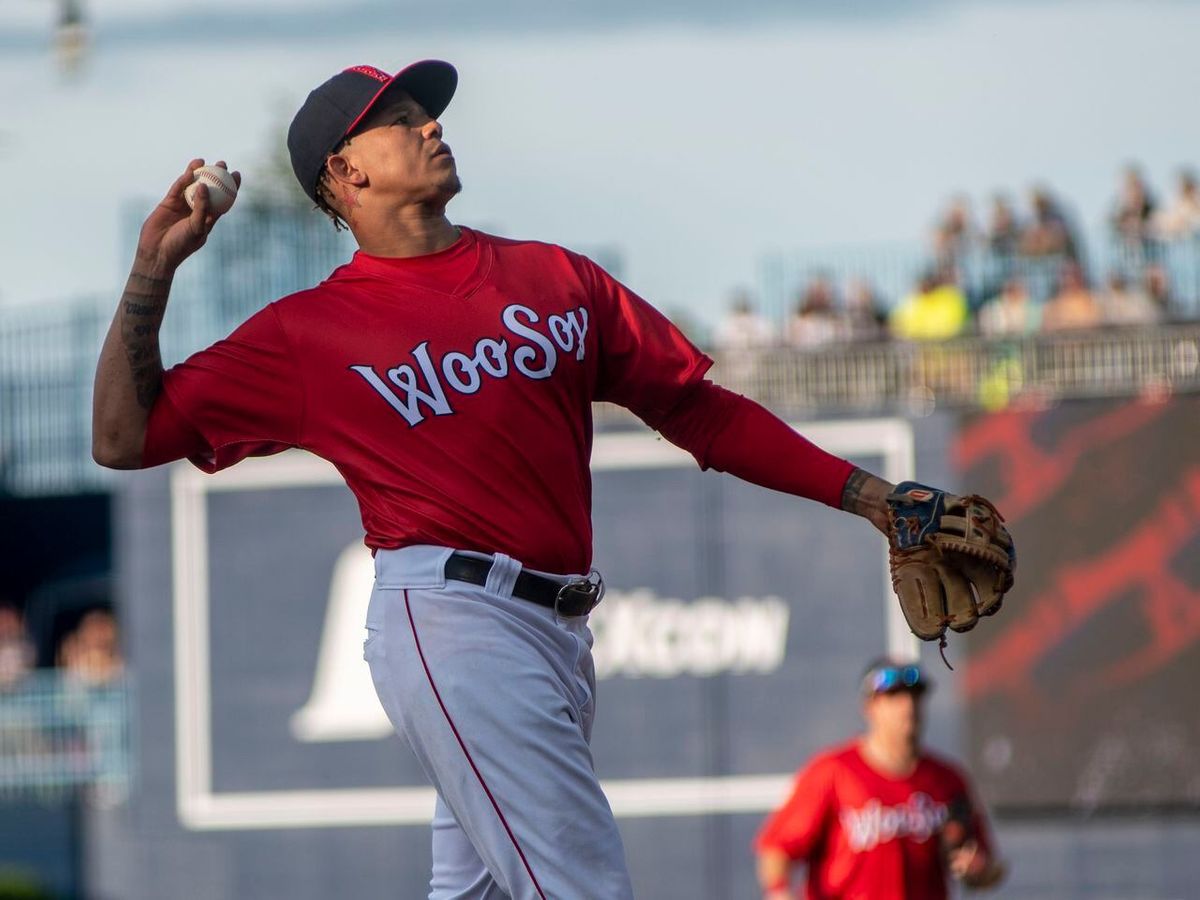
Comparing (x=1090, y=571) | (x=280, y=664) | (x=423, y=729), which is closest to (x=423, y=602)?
(x=423, y=729)

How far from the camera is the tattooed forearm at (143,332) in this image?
422 centimetres

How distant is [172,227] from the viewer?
167 inches

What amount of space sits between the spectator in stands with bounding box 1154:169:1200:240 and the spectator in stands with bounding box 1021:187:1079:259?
0.63 metres

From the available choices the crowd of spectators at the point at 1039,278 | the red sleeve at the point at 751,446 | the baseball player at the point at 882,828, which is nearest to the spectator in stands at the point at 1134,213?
the crowd of spectators at the point at 1039,278

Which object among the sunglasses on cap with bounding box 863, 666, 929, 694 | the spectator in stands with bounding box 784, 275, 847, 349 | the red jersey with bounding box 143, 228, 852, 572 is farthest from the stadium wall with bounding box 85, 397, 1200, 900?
the red jersey with bounding box 143, 228, 852, 572

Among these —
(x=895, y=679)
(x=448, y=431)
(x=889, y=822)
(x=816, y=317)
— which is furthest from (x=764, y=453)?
(x=816, y=317)

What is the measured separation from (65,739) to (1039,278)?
7.99m

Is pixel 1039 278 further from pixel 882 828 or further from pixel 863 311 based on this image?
pixel 882 828

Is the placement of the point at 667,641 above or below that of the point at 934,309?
below

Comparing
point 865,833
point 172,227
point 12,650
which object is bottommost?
point 865,833

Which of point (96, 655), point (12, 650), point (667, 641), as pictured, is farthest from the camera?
point (12, 650)

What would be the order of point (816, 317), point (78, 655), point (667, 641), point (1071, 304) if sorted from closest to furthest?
point (667, 641)
point (1071, 304)
point (816, 317)
point (78, 655)

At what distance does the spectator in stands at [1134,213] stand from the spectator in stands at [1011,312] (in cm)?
81

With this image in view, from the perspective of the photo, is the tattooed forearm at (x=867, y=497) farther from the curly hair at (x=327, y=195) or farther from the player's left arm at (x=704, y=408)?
the curly hair at (x=327, y=195)
